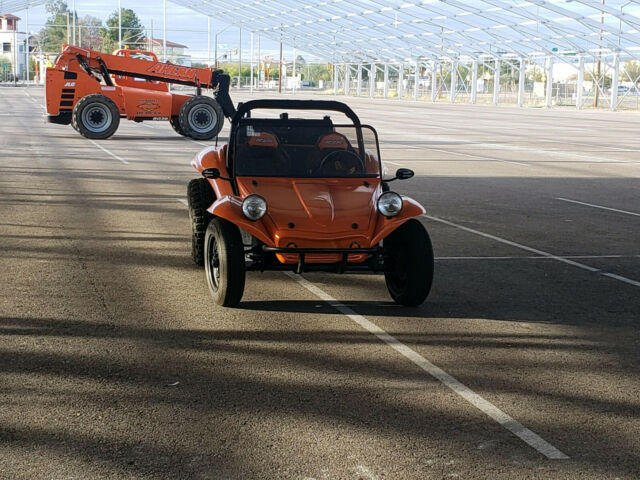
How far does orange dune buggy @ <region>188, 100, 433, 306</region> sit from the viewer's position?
24.6 feet

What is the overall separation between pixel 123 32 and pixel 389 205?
124 metres

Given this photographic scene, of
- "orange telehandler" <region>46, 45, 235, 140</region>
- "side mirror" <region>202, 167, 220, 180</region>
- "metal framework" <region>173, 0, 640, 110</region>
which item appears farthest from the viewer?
A: "metal framework" <region>173, 0, 640, 110</region>

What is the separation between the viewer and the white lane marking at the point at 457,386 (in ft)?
15.9

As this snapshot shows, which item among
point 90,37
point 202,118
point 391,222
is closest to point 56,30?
point 90,37

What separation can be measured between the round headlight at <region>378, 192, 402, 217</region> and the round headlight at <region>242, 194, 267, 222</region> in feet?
2.99

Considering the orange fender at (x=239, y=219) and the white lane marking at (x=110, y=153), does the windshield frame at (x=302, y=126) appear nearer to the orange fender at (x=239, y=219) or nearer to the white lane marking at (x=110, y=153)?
the orange fender at (x=239, y=219)

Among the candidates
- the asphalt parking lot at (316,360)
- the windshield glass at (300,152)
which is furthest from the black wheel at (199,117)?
the windshield glass at (300,152)

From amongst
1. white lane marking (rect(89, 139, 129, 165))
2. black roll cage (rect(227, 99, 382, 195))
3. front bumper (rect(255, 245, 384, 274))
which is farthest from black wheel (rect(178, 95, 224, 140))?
front bumper (rect(255, 245, 384, 274))

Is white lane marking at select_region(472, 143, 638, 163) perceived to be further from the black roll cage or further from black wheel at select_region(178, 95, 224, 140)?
the black roll cage

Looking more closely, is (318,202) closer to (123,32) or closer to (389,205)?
(389,205)

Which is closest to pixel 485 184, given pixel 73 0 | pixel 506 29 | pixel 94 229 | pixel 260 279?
pixel 94 229

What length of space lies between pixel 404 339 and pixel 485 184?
11.4m

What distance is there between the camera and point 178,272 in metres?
8.98

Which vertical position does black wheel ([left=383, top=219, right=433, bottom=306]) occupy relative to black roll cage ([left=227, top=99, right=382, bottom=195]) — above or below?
below
